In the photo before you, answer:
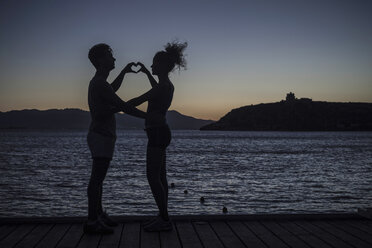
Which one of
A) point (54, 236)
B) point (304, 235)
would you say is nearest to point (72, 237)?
point (54, 236)

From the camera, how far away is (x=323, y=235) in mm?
4582

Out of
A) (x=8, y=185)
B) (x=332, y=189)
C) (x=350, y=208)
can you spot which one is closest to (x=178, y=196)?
(x=350, y=208)

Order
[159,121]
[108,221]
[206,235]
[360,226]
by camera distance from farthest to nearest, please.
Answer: [360,226] → [108,221] → [159,121] → [206,235]

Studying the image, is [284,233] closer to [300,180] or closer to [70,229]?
[70,229]

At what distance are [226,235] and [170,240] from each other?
2.29 feet

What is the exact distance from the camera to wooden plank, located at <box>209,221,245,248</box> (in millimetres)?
4203

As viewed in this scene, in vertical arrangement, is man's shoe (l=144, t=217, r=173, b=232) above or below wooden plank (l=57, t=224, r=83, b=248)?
above

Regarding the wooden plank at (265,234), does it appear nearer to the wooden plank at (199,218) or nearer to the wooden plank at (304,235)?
the wooden plank at (199,218)

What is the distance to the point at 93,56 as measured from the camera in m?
4.75

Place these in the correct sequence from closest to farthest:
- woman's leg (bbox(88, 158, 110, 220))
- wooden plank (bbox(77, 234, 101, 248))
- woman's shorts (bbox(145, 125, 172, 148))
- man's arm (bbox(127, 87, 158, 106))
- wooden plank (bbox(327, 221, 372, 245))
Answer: wooden plank (bbox(77, 234, 101, 248)) → wooden plank (bbox(327, 221, 372, 245)) → man's arm (bbox(127, 87, 158, 106)) → woman's leg (bbox(88, 158, 110, 220)) → woman's shorts (bbox(145, 125, 172, 148))

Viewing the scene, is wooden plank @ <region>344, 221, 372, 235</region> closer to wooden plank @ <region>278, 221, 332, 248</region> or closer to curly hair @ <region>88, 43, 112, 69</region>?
wooden plank @ <region>278, 221, 332, 248</region>

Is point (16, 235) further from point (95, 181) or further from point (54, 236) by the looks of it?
point (95, 181)

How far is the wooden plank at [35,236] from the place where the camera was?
415cm

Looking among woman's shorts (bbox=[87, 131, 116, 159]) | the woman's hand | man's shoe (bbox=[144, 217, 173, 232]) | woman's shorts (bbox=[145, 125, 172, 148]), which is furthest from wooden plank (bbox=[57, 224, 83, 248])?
the woman's hand
